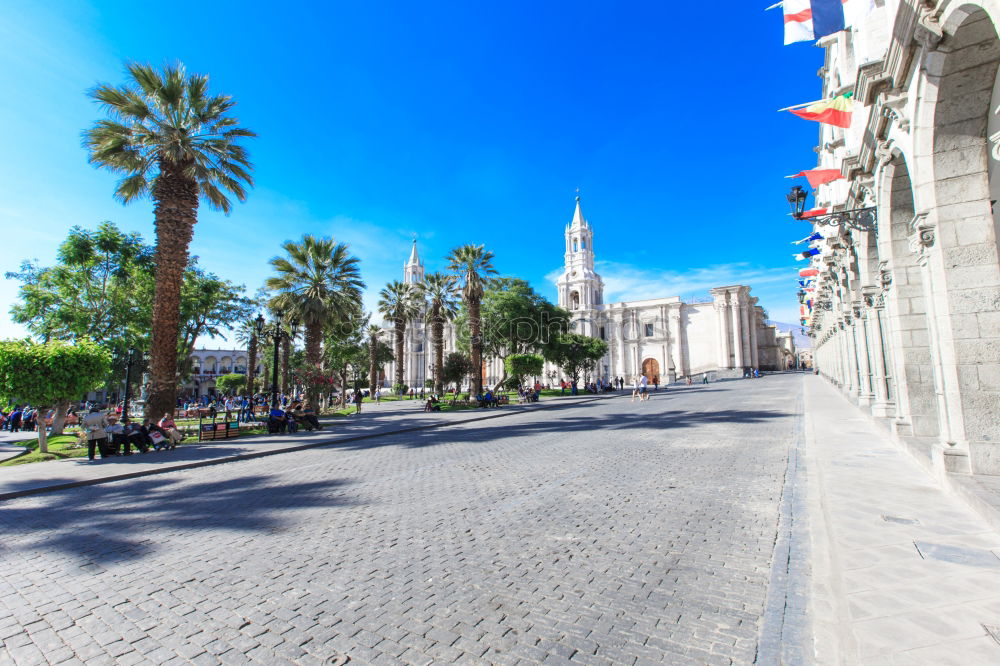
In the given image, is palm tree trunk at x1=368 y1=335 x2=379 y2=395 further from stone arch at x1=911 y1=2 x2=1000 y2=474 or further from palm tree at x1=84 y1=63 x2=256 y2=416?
stone arch at x1=911 y1=2 x2=1000 y2=474

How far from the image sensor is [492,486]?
6762mm

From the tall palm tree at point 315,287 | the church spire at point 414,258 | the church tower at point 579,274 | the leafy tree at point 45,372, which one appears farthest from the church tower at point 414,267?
the leafy tree at point 45,372

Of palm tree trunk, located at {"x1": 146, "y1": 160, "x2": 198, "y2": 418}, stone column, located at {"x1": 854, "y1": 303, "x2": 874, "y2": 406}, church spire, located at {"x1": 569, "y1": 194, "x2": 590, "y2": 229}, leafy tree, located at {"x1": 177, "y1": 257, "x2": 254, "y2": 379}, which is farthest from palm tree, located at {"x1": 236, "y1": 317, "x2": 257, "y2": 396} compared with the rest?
church spire, located at {"x1": 569, "y1": 194, "x2": 590, "y2": 229}

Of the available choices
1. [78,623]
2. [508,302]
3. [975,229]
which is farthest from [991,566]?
[508,302]

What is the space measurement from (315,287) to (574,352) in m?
29.3

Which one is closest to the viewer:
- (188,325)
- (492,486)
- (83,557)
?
(83,557)

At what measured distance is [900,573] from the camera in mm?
3406

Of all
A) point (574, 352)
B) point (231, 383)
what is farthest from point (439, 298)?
point (231, 383)

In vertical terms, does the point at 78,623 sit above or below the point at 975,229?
below

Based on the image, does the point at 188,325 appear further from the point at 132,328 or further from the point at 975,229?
the point at 975,229

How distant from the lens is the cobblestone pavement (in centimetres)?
282

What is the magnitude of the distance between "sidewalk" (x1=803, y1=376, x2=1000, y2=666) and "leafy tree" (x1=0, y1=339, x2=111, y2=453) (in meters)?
15.5

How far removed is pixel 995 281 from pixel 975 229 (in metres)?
0.62

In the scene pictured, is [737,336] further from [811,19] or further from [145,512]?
[145,512]
